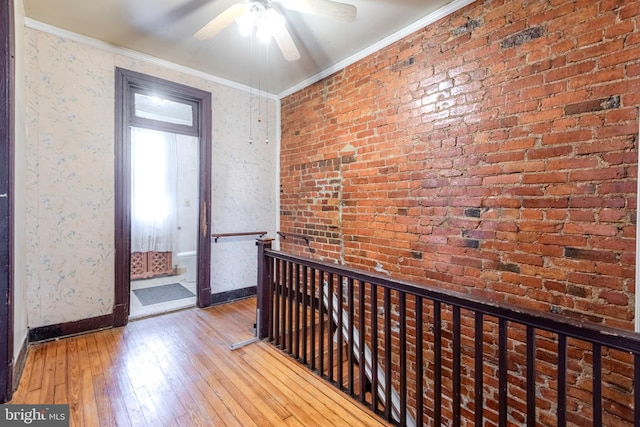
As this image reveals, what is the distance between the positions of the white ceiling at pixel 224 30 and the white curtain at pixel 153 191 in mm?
2034

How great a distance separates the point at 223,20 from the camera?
1.95 meters

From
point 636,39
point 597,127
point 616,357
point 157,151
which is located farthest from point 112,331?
point 636,39

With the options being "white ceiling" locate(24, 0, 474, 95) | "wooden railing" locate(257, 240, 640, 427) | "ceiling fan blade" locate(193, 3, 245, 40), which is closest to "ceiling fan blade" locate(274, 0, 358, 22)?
"ceiling fan blade" locate(193, 3, 245, 40)

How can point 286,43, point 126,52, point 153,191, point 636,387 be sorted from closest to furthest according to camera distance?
1. point 636,387
2. point 286,43
3. point 126,52
4. point 153,191

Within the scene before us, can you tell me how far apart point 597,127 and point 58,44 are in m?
3.95

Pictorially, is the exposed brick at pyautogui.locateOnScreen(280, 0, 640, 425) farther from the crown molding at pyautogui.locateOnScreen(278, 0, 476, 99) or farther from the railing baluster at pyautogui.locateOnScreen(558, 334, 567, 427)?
the railing baluster at pyautogui.locateOnScreen(558, 334, 567, 427)

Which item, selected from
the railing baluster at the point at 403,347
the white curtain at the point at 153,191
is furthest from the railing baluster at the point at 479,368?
the white curtain at the point at 153,191

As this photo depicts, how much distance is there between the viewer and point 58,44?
252 centimetres

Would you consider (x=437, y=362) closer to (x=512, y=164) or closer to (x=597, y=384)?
(x=597, y=384)

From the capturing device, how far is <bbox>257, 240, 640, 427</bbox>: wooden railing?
1133mm

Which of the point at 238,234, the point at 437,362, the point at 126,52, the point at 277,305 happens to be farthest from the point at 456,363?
the point at 126,52

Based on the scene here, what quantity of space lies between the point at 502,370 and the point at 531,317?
0.99 ft

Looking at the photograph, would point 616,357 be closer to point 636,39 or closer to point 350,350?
point 350,350

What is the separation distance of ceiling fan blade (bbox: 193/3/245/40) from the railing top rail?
1803 mm
